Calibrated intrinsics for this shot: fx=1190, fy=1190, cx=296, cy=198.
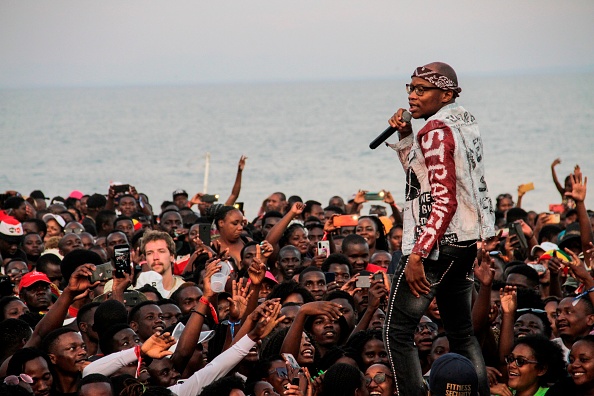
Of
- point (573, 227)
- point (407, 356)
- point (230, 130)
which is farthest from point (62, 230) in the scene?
point (230, 130)

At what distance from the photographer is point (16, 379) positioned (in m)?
6.93

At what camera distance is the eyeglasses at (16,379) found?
6.89 meters

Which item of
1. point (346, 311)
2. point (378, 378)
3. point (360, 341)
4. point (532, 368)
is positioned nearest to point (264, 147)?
point (346, 311)

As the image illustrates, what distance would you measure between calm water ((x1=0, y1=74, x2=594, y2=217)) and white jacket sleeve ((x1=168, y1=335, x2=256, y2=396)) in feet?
72.1

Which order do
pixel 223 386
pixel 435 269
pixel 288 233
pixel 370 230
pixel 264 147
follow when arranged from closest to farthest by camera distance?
pixel 435 269, pixel 223 386, pixel 288 233, pixel 370 230, pixel 264 147

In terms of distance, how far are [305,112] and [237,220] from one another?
302ft

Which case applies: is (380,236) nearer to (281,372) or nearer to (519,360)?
(519,360)

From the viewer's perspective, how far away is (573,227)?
40.0ft

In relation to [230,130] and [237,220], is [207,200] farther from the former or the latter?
[230,130]

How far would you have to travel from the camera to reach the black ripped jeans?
618 centimetres

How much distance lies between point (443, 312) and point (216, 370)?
1.46m

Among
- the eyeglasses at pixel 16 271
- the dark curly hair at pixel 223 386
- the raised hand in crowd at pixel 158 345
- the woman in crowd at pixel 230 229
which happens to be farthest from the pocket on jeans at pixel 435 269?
the eyeglasses at pixel 16 271

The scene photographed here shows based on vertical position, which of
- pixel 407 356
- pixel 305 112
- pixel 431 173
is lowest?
pixel 305 112

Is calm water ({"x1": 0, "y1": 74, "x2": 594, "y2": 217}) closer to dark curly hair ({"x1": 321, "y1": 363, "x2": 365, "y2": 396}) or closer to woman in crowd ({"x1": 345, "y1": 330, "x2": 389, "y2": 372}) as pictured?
woman in crowd ({"x1": 345, "y1": 330, "x2": 389, "y2": 372})
